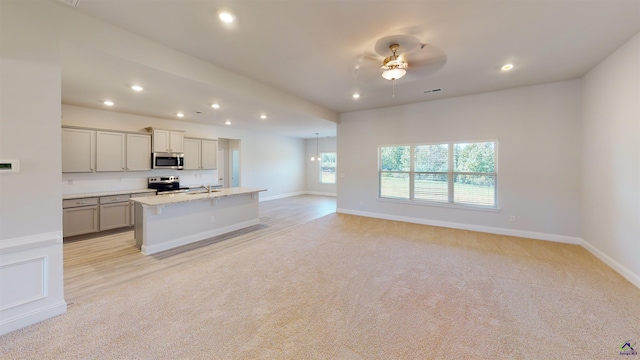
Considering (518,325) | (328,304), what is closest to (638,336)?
(518,325)

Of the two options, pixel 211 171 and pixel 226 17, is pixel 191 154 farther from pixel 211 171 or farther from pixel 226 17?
pixel 226 17

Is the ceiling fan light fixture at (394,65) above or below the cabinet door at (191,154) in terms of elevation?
above

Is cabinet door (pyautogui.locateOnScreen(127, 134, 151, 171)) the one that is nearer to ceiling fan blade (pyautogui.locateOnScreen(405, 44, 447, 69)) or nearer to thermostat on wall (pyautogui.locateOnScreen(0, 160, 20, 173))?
thermostat on wall (pyautogui.locateOnScreen(0, 160, 20, 173))

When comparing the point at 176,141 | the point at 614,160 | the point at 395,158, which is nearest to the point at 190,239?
the point at 176,141

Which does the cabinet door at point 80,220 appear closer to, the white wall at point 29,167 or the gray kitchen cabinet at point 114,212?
the gray kitchen cabinet at point 114,212

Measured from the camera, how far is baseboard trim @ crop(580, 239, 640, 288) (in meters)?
2.83

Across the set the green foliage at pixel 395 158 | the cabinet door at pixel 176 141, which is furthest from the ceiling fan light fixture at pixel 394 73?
the cabinet door at pixel 176 141

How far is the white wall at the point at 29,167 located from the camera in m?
1.97

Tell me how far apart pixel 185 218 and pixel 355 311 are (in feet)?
11.2

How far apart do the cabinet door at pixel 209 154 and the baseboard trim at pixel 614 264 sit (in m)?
8.43

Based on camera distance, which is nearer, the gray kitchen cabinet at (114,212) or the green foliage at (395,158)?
the gray kitchen cabinet at (114,212)

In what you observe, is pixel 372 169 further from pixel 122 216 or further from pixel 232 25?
pixel 122 216

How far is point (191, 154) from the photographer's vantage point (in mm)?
6812

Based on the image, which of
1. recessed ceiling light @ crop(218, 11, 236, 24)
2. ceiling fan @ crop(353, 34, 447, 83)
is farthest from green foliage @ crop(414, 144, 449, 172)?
recessed ceiling light @ crop(218, 11, 236, 24)
